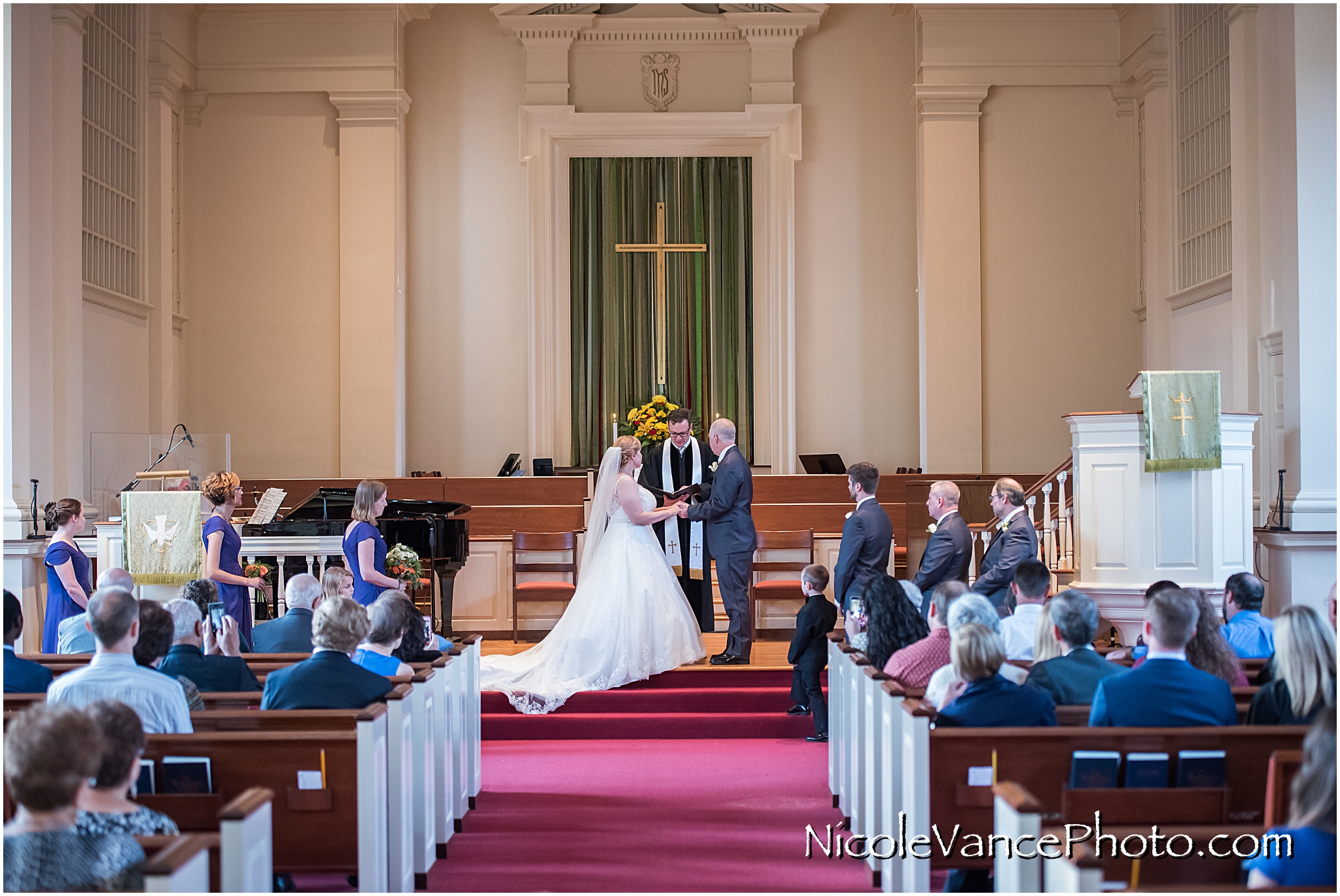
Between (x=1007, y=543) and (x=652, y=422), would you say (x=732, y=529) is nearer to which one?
(x=1007, y=543)

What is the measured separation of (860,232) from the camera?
12.2 meters

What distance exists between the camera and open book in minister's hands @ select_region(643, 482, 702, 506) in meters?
7.39

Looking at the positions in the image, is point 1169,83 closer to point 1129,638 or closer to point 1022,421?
point 1022,421

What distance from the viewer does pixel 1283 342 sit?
799cm

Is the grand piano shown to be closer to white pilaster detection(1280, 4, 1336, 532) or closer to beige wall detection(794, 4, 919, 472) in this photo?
beige wall detection(794, 4, 919, 472)

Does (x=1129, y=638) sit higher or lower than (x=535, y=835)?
higher

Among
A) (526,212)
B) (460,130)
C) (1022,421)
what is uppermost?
(460,130)

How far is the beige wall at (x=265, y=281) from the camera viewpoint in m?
11.7

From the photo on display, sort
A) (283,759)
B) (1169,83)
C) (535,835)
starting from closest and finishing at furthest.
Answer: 1. (283,759)
2. (535,835)
3. (1169,83)

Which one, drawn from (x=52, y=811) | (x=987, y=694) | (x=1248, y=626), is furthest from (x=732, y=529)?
(x=52, y=811)

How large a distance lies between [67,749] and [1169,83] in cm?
1083

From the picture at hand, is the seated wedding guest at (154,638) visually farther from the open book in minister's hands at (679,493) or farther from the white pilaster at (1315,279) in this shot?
the white pilaster at (1315,279)

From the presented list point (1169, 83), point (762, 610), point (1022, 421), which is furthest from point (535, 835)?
point (1169, 83)

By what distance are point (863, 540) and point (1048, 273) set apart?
6572 millimetres
